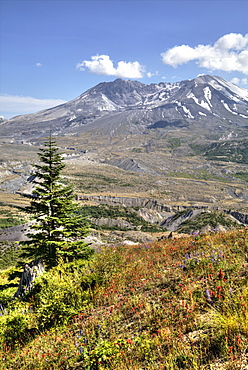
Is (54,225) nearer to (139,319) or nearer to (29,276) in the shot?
(29,276)

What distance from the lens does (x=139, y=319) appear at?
17.3 feet

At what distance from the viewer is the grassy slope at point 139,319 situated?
3.83m

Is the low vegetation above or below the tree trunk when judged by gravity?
below

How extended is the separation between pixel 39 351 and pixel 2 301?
6791 millimetres

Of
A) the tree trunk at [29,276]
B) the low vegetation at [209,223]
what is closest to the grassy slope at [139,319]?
the tree trunk at [29,276]

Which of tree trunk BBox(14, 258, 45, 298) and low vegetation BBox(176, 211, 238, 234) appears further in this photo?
low vegetation BBox(176, 211, 238, 234)

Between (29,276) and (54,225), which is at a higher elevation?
(54,225)

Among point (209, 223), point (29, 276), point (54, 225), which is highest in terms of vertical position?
point (54, 225)

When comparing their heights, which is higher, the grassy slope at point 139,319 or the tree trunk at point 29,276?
the grassy slope at point 139,319

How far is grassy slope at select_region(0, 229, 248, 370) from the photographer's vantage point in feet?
12.6

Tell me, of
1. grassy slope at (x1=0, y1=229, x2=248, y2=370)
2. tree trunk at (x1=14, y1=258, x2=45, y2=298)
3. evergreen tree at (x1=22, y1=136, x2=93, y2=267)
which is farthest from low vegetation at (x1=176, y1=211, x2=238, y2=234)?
grassy slope at (x1=0, y1=229, x2=248, y2=370)

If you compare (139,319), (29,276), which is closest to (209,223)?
(29,276)

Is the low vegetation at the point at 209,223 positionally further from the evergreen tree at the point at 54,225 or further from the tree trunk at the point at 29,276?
the tree trunk at the point at 29,276

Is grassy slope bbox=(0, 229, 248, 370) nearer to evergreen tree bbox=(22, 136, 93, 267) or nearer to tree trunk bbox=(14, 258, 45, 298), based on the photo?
tree trunk bbox=(14, 258, 45, 298)
